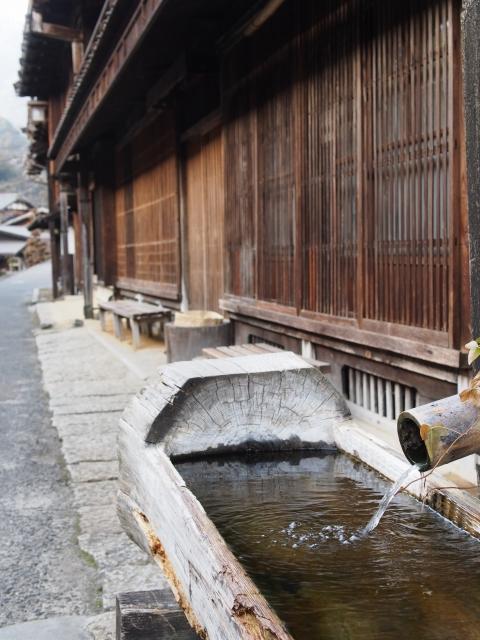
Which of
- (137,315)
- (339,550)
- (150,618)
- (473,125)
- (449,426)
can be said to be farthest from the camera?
(137,315)

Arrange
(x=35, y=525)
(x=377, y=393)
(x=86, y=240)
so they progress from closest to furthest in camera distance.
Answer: (x=35, y=525), (x=377, y=393), (x=86, y=240)

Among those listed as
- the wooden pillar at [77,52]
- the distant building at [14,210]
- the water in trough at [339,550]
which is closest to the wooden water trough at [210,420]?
the water in trough at [339,550]

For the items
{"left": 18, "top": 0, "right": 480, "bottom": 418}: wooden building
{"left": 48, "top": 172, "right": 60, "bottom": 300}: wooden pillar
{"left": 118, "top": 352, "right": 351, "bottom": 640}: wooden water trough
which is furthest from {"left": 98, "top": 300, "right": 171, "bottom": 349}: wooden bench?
{"left": 48, "top": 172, "right": 60, "bottom": 300}: wooden pillar

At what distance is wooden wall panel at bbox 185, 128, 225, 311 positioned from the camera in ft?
31.2

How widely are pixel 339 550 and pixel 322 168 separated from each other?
387cm

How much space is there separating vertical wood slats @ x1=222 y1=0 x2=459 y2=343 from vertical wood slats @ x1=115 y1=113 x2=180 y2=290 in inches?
140

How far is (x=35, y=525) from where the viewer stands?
14.4ft

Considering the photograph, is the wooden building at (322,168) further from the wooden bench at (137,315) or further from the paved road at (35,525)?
the paved road at (35,525)

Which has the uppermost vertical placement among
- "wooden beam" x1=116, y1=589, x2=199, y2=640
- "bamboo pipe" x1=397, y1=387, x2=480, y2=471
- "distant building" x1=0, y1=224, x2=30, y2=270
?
"distant building" x1=0, y1=224, x2=30, y2=270

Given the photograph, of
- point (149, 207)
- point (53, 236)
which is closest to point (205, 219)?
point (149, 207)

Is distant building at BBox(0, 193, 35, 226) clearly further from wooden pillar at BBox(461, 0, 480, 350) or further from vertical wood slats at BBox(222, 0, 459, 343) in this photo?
wooden pillar at BBox(461, 0, 480, 350)

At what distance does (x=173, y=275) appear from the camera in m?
11.7

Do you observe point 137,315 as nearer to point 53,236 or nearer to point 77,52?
point 77,52

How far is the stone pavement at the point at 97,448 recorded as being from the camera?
144 inches
